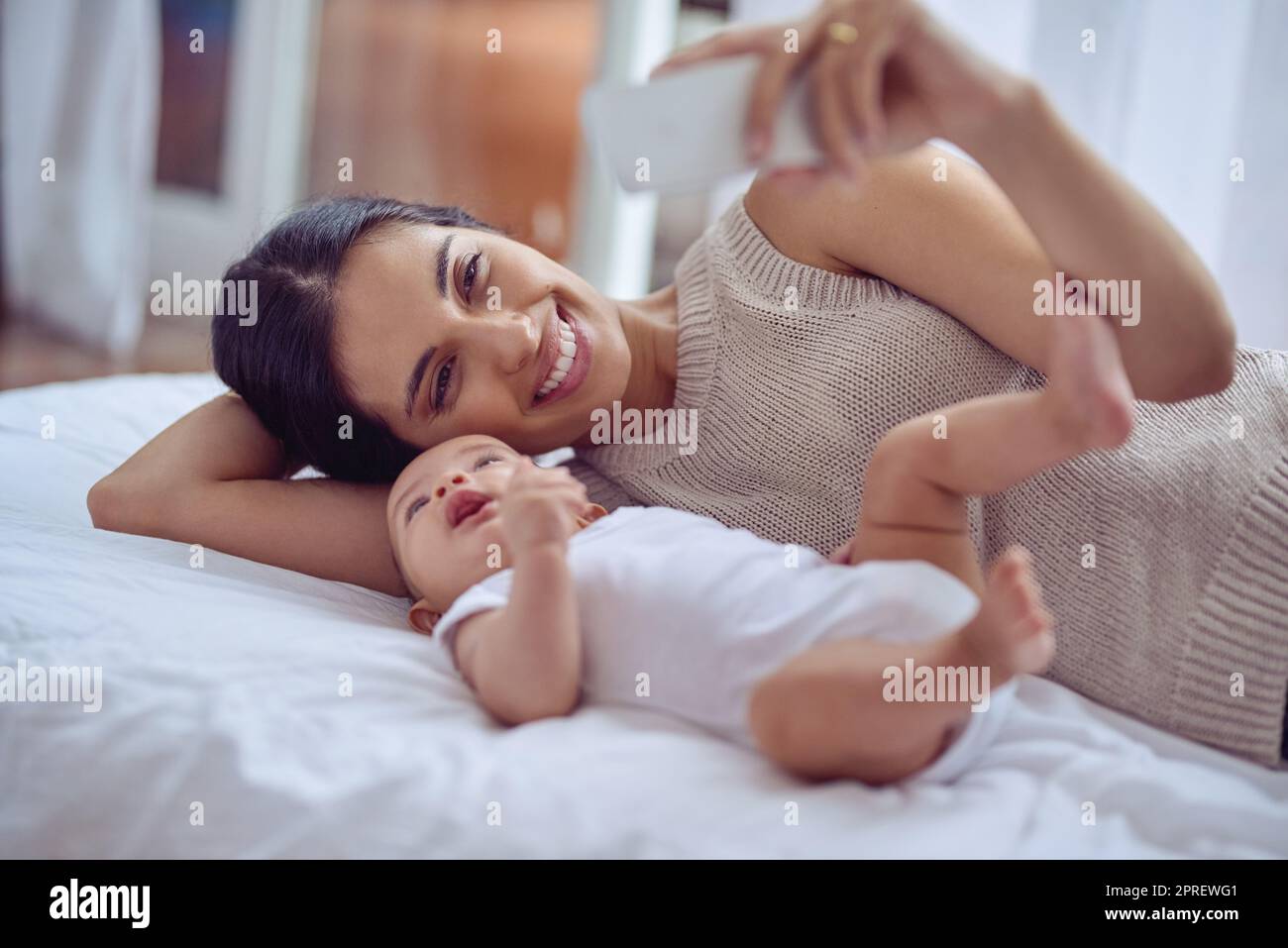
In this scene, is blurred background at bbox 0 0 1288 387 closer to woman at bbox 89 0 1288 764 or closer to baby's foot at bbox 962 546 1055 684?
woman at bbox 89 0 1288 764

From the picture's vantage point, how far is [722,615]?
35.5 inches

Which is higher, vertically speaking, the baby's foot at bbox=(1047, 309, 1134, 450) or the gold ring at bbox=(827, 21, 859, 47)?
the gold ring at bbox=(827, 21, 859, 47)

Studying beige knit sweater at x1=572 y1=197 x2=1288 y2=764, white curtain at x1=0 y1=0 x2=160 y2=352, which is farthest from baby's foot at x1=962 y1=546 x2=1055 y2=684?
white curtain at x1=0 y1=0 x2=160 y2=352

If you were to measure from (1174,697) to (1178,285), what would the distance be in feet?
1.12

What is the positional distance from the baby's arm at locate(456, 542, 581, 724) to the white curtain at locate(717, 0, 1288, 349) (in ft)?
3.87

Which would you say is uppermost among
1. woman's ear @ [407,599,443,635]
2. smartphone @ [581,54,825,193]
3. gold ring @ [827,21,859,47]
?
gold ring @ [827,21,859,47]

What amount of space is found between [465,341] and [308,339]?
0.60 feet

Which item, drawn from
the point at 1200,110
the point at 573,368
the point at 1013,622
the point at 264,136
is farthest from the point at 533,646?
the point at 264,136

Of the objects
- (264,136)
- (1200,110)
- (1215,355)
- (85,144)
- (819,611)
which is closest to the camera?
(819,611)

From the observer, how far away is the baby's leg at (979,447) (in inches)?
32.6

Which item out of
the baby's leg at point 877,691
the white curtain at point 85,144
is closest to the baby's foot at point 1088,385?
the baby's leg at point 877,691

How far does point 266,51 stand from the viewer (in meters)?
3.90

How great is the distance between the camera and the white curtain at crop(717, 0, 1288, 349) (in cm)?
177

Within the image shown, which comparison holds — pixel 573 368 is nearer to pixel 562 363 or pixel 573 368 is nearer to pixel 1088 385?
pixel 562 363
